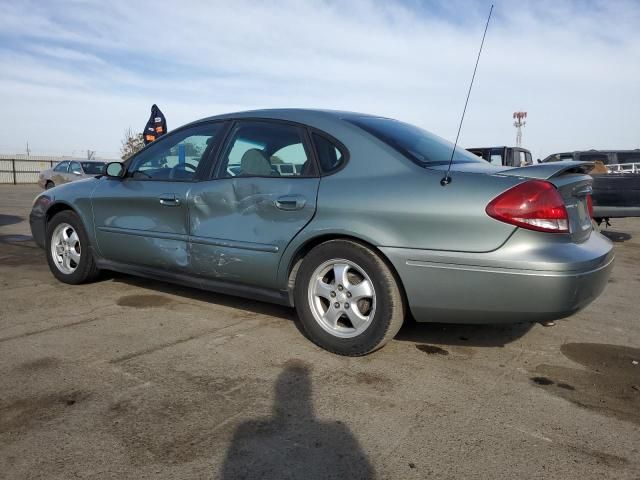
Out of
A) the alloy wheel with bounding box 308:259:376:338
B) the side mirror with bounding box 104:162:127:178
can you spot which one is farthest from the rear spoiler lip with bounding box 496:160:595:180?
the side mirror with bounding box 104:162:127:178

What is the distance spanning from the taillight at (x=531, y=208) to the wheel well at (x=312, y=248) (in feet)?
2.18

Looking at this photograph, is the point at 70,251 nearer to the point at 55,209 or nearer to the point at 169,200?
the point at 55,209

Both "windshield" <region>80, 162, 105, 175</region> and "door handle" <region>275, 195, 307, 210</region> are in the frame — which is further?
"windshield" <region>80, 162, 105, 175</region>

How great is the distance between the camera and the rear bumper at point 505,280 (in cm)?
284

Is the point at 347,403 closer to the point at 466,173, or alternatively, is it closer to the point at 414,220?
the point at 414,220

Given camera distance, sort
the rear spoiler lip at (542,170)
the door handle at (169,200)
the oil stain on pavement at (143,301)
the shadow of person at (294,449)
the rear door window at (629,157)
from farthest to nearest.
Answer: the rear door window at (629,157) < the oil stain on pavement at (143,301) < the door handle at (169,200) < the rear spoiler lip at (542,170) < the shadow of person at (294,449)

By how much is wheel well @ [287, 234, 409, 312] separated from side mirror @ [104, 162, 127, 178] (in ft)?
6.53

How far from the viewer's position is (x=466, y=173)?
3.05 meters

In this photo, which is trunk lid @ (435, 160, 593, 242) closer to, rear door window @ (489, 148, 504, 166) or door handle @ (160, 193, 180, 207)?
door handle @ (160, 193, 180, 207)

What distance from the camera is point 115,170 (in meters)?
4.67

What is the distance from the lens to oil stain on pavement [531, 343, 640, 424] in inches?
110

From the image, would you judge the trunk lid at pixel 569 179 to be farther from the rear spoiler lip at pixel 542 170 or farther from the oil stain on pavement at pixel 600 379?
the oil stain on pavement at pixel 600 379

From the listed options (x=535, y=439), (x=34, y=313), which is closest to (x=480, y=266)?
(x=535, y=439)

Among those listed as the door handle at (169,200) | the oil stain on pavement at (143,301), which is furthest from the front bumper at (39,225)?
the door handle at (169,200)
